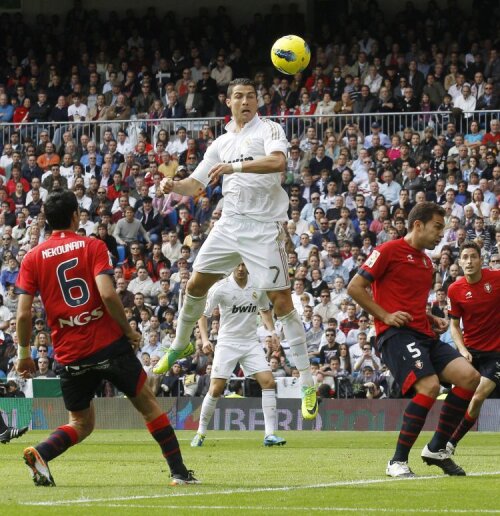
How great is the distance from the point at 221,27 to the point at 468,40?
7403 millimetres

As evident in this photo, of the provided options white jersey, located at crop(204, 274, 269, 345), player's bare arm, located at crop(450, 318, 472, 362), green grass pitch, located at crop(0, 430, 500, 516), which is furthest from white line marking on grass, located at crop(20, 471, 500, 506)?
white jersey, located at crop(204, 274, 269, 345)

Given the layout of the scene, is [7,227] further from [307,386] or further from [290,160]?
[307,386]

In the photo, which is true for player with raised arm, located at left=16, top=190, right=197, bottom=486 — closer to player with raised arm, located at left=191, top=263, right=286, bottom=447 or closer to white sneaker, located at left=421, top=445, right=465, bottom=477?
white sneaker, located at left=421, top=445, right=465, bottom=477

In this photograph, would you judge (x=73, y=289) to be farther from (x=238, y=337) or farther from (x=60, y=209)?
(x=238, y=337)

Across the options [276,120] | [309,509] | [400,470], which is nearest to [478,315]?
[400,470]

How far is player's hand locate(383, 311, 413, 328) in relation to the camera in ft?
34.4

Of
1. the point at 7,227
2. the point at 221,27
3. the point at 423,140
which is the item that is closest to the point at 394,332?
the point at 423,140

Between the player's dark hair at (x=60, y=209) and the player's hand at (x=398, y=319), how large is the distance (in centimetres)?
272

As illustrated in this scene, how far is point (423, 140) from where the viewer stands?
27156mm

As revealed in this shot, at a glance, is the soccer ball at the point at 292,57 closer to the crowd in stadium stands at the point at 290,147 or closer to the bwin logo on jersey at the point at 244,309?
the bwin logo on jersey at the point at 244,309

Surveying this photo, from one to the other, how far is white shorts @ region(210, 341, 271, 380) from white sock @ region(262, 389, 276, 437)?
1.06ft

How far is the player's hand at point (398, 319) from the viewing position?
10.5m

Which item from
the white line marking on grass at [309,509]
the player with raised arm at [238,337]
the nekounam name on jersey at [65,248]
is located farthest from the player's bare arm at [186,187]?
the white line marking on grass at [309,509]

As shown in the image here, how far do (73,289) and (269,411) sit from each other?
766 centimetres
